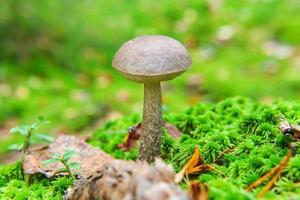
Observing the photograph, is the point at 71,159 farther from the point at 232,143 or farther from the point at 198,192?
the point at 198,192

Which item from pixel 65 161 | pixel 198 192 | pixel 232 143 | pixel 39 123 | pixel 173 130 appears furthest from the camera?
pixel 173 130

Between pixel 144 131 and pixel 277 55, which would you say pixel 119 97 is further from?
pixel 144 131

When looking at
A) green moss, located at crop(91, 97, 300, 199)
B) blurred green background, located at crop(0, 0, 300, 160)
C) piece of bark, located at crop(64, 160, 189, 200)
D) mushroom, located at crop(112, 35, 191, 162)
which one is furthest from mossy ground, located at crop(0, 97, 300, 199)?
blurred green background, located at crop(0, 0, 300, 160)

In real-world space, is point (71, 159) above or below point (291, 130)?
below

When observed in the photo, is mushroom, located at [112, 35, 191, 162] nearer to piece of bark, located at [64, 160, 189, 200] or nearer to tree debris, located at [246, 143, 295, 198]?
piece of bark, located at [64, 160, 189, 200]

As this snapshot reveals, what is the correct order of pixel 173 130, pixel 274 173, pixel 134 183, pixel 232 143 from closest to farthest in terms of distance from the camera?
pixel 134 183
pixel 274 173
pixel 232 143
pixel 173 130

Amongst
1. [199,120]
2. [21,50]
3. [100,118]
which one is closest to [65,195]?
[199,120]

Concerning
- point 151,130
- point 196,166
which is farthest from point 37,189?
point 196,166

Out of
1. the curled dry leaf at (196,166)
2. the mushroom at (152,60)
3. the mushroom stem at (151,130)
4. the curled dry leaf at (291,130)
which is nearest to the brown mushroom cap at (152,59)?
the mushroom at (152,60)
